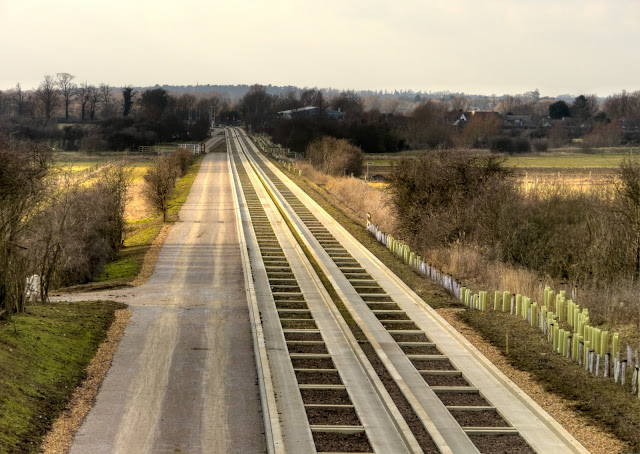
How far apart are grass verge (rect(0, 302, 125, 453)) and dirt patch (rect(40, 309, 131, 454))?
5.9 inches

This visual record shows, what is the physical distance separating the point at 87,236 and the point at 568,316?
21.6m

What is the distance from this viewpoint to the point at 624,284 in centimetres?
2588

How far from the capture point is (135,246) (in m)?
40.0

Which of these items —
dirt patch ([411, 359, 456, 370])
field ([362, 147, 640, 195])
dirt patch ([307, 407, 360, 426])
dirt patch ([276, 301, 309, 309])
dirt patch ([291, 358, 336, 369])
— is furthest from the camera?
field ([362, 147, 640, 195])

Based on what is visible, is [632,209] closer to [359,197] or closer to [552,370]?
[552,370]

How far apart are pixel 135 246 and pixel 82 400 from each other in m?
24.4

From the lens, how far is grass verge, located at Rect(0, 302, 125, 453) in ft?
46.1

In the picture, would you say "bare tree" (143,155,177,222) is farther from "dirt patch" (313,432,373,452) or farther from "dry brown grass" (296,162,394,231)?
"dirt patch" (313,432,373,452)

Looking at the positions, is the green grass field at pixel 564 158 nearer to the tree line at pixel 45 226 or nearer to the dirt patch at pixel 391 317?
the tree line at pixel 45 226

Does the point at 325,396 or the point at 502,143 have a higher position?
the point at 502,143

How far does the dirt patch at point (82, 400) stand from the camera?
13852mm

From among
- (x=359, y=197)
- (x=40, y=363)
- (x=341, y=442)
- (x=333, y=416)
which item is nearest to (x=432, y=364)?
(x=333, y=416)

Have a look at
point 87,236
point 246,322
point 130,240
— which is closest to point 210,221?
point 130,240

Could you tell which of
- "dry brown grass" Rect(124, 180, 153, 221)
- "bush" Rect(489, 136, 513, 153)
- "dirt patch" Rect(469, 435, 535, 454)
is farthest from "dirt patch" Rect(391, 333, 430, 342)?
"bush" Rect(489, 136, 513, 153)
